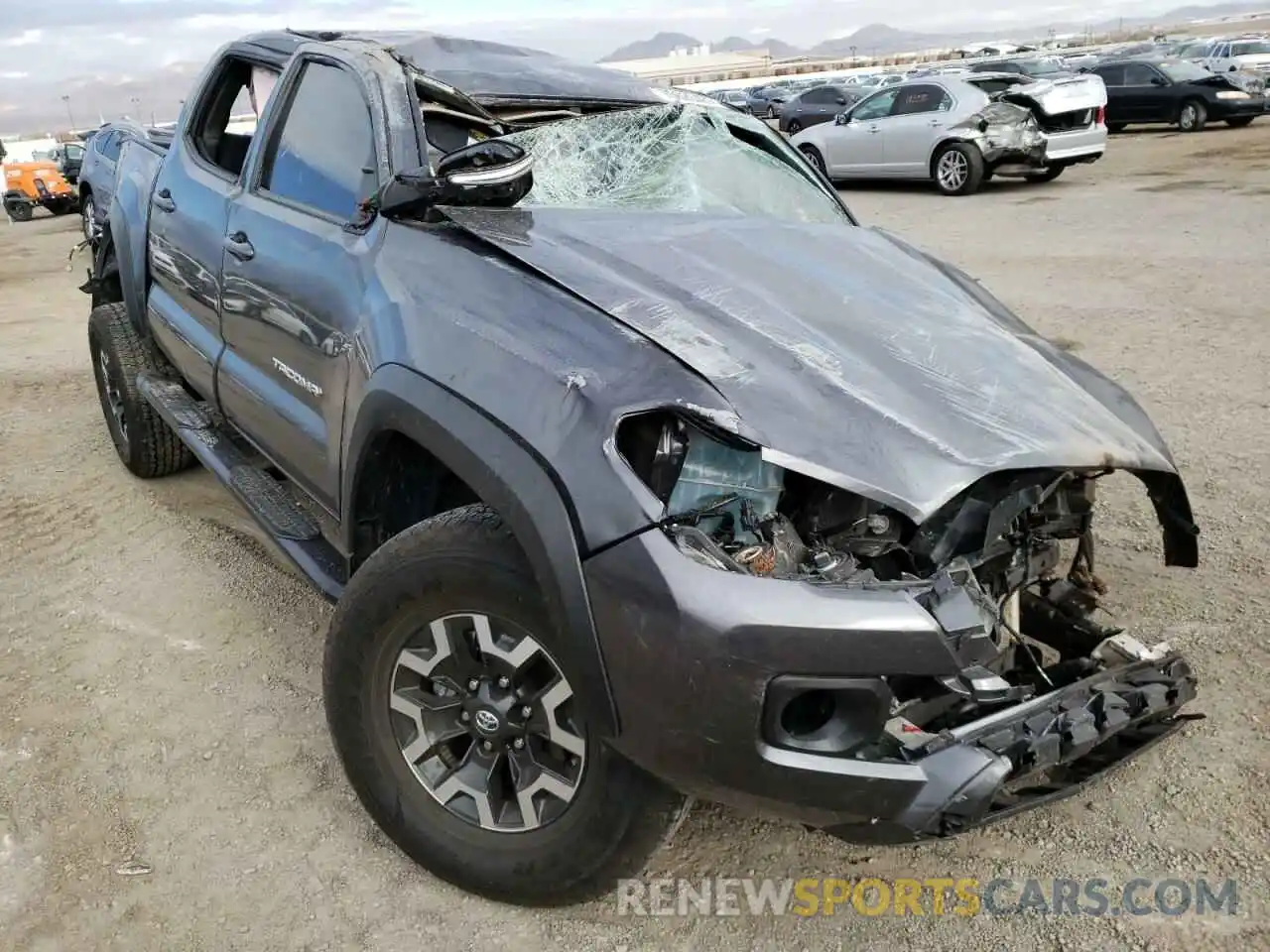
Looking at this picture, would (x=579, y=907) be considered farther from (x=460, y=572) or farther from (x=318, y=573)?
(x=318, y=573)

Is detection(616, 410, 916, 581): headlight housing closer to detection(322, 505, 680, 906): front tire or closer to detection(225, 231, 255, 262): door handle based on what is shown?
detection(322, 505, 680, 906): front tire

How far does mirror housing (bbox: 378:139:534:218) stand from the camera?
2.56 m

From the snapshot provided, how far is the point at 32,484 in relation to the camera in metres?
5.02

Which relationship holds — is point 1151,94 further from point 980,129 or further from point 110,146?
point 110,146

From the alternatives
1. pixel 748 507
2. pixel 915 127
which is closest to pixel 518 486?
pixel 748 507

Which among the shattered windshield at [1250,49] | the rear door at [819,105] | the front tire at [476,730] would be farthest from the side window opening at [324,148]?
the shattered windshield at [1250,49]

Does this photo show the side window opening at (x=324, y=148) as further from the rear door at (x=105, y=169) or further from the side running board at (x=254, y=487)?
the rear door at (x=105, y=169)

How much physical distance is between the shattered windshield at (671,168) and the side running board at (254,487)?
118 cm

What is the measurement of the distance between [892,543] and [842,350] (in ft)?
1.55

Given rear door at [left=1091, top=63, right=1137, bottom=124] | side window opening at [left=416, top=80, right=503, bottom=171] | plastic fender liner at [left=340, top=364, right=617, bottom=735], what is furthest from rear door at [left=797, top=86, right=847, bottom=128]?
plastic fender liner at [left=340, top=364, right=617, bottom=735]

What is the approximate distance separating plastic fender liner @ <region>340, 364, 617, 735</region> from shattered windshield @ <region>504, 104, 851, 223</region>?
841 mm

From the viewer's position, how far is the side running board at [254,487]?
117 inches

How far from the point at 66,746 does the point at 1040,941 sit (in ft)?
8.61

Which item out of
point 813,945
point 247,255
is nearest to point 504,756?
point 813,945
